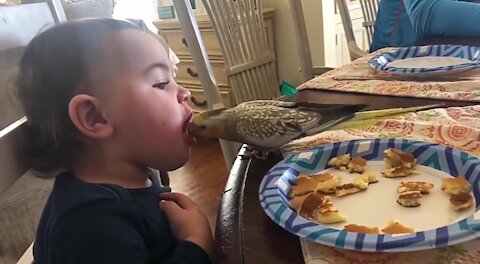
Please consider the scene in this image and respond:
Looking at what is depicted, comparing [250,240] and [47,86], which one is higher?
[47,86]

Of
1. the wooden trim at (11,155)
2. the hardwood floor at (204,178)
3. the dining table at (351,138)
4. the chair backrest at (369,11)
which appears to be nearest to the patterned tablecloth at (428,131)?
the dining table at (351,138)

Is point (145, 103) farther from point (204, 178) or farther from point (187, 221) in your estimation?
point (204, 178)

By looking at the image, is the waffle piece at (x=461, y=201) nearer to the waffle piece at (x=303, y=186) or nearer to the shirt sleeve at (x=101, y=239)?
the waffle piece at (x=303, y=186)

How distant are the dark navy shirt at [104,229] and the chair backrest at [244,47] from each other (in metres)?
0.80

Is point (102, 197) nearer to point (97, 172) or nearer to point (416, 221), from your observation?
point (97, 172)

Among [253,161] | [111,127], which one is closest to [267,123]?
[253,161]

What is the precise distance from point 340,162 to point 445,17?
98 centimetres

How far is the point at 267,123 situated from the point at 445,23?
96cm

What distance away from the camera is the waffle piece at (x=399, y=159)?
603 mm

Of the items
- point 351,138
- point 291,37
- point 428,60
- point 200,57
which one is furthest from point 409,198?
point 291,37

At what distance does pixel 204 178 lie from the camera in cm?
264

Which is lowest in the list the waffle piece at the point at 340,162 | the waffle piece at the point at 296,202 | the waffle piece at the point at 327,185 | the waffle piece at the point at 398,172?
the waffle piece at the point at 398,172

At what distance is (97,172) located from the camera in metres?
0.67

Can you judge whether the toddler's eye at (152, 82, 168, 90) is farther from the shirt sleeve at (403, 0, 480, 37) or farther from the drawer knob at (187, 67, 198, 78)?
the drawer knob at (187, 67, 198, 78)
